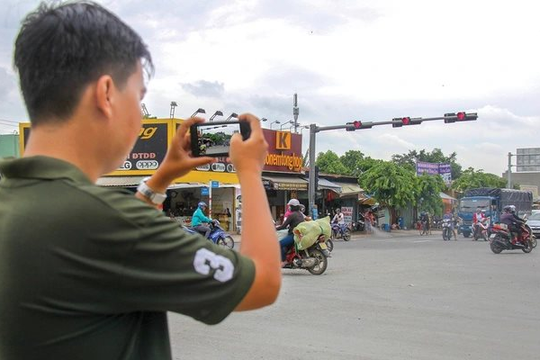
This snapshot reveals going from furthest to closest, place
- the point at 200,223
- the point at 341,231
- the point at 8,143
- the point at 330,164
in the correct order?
the point at 330,164, the point at 8,143, the point at 341,231, the point at 200,223

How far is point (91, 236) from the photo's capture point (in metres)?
1.10

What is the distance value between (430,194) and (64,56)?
122 ft

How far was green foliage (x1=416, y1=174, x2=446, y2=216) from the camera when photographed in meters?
36.2

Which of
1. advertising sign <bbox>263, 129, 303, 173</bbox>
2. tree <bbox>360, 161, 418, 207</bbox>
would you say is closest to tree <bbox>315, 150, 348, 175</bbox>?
tree <bbox>360, 161, 418, 207</bbox>

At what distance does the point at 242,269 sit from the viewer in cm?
122

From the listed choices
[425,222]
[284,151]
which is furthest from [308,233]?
[425,222]

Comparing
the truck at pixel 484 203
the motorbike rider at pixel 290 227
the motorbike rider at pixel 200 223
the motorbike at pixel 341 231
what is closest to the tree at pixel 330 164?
the truck at pixel 484 203

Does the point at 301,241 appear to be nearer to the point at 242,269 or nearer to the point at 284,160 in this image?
the point at 242,269

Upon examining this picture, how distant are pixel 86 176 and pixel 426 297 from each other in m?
8.19

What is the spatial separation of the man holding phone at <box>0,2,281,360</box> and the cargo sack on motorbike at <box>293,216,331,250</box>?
1054cm

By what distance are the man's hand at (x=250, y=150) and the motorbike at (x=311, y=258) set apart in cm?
1056

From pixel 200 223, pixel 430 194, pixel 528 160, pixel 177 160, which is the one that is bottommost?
pixel 200 223

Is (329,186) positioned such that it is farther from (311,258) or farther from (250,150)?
(250,150)

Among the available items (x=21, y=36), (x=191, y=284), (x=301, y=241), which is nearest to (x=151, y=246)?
(x=191, y=284)
